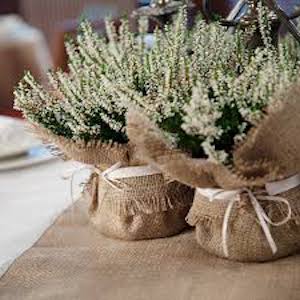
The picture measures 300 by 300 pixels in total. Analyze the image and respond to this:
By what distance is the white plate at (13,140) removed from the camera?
1213 millimetres

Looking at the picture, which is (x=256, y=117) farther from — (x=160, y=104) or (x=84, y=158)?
(x=84, y=158)

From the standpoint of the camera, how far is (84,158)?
2.56ft

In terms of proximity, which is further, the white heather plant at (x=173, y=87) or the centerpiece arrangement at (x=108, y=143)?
the centerpiece arrangement at (x=108, y=143)

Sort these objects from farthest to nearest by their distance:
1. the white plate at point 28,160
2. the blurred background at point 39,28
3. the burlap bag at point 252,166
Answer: the blurred background at point 39,28, the white plate at point 28,160, the burlap bag at point 252,166

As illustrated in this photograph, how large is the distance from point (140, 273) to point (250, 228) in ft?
0.39

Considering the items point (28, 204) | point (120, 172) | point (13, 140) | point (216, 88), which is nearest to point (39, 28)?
point (13, 140)

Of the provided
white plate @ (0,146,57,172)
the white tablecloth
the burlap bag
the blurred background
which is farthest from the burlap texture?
white plate @ (0,146,57,172)

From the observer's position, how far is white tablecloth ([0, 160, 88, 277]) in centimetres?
88

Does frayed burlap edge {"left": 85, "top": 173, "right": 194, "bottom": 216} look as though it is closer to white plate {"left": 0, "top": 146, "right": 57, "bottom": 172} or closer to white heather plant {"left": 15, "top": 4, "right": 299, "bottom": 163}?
white heather plant {"left": 15, "top": 4, "right": 299, "bottom": 163}

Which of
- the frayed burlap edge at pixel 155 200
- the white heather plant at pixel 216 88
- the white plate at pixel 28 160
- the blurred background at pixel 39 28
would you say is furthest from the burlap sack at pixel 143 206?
the white plate at pixel 28 160

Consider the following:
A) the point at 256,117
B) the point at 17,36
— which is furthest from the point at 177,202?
the point at 17,36

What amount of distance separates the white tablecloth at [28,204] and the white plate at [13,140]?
1.7 inches

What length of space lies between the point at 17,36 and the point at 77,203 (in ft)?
6.51

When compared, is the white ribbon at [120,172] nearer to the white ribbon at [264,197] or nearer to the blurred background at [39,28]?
the white ribbon at [264,197]
